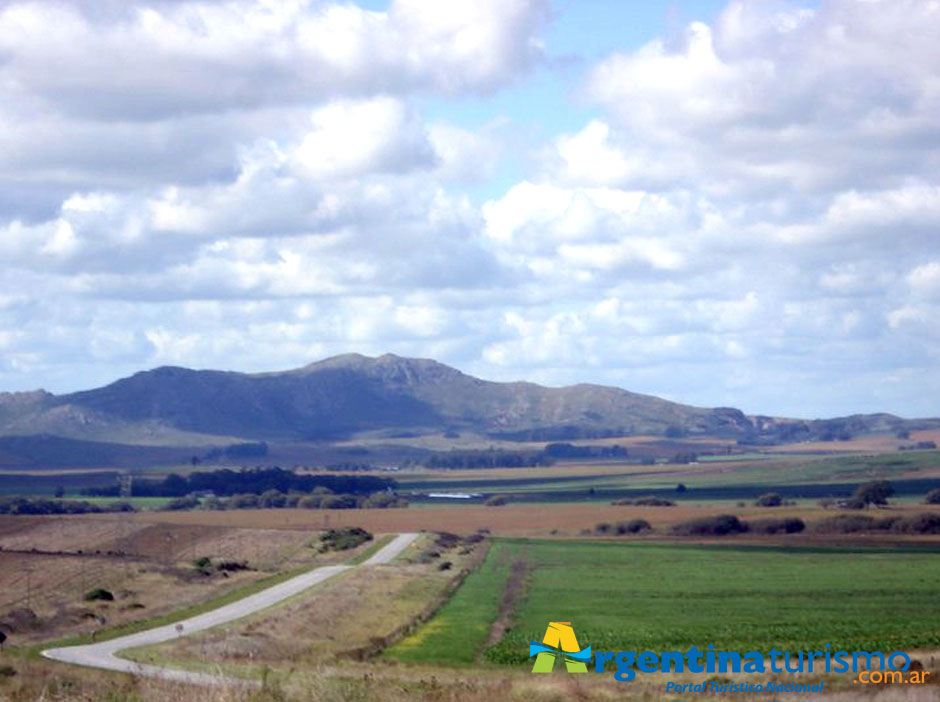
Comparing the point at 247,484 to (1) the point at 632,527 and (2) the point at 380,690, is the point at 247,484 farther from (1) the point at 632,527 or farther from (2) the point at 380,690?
(2) the point at 380,690

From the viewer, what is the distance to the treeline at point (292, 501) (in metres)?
145

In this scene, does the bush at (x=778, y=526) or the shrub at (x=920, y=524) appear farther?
the bush at (x=778, y=526)

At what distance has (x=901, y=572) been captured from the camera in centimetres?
6356

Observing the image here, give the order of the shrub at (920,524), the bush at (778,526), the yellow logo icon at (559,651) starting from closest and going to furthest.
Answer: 1. the yellow logo icon at (559,651)
2. the shrub at (920,524)
3. the bush at (778,526)

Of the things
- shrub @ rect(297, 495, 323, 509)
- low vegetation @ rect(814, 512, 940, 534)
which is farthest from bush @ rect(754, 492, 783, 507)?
shrub @ rect(297, 495, 323, 509)

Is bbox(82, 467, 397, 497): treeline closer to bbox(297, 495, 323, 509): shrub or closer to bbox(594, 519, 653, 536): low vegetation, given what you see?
bbox(297, 495, 323, 509): shrub

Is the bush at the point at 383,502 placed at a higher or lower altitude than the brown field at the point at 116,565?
higher

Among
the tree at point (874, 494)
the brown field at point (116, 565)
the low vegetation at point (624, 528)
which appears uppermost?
the tree at point (874, 494)

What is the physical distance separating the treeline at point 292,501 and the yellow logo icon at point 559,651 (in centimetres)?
10107

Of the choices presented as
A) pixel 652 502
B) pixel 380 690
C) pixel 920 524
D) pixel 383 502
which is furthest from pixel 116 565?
pixel 383 502

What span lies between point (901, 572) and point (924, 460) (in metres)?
120

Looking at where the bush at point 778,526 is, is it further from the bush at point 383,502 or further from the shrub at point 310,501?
the shrub at point 310,501

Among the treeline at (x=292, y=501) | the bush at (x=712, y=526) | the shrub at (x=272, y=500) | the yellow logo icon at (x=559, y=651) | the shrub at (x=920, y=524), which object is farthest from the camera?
the shrub at (x=272, y=500)

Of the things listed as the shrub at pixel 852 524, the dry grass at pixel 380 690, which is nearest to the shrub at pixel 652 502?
the shrub at pixel 852 524
